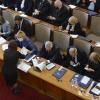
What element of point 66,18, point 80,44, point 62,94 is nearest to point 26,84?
point 62,94

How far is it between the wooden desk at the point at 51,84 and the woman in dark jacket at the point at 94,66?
462mm

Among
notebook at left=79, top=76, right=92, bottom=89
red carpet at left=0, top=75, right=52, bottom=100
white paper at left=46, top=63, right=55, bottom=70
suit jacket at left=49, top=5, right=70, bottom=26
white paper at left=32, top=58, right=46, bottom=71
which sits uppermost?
suit jacket at left=49, top=5, right=70, bottom=26

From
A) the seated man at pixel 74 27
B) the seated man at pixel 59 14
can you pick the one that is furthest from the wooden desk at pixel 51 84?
the seated man at pixel 59 14

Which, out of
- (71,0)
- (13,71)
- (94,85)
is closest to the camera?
(94,85)

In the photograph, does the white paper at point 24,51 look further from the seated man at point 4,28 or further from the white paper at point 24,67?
the seated man at point 4,28

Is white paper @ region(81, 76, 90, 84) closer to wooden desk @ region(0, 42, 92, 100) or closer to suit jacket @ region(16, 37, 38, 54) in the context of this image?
wooden desk @ region(0, 42, 92, 100)

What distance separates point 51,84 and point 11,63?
0.89 meters

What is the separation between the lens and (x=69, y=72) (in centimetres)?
588

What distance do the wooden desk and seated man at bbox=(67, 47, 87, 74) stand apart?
0.52 m

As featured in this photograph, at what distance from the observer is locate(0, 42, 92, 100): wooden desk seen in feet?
18.0

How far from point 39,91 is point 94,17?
2406 millimetres

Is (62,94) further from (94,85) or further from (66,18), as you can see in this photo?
(66,18)

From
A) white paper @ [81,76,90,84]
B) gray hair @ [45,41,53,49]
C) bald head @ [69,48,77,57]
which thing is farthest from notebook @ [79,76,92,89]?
gray hair @ [45,41,53,49]

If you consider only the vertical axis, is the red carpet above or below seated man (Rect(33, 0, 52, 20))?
below
